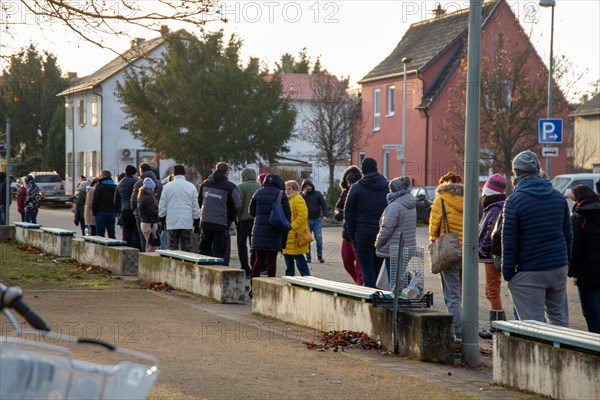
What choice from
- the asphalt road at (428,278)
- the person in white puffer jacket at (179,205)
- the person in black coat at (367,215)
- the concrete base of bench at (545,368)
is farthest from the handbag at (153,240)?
the concrete base of bench at (545,368)

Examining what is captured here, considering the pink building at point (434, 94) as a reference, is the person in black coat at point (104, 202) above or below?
below

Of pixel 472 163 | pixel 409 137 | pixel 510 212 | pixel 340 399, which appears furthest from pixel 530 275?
pixel 409 137

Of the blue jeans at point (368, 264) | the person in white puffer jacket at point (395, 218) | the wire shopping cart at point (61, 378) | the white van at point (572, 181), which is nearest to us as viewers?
the wire shopping cart at point (61, 378)

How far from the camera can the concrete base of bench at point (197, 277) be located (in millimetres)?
13445

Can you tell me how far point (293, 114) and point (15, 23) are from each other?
39.2m

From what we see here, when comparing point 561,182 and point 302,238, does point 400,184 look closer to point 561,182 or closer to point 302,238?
point 302,238

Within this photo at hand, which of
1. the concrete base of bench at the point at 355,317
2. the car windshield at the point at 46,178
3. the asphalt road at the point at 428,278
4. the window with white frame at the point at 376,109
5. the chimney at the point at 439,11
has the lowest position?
the asphalt road at the point at 428,278

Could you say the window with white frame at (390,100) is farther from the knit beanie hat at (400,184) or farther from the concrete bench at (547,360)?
the concrete bench at (547,360)

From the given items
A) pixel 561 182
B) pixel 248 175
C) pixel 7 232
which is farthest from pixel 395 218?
pixel 561 182

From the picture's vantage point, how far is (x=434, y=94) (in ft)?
163

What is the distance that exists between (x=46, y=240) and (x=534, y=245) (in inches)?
632

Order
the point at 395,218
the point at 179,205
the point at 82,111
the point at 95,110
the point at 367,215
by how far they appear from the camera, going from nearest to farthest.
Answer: the point at 395,218, the point at 367,215, the point at 179,205, the point at 95,110, the point at 82,111

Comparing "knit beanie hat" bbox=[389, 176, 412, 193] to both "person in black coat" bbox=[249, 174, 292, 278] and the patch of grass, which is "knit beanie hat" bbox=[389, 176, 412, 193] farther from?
the patch of grass

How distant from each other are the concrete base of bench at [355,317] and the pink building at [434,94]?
93.8 feet
